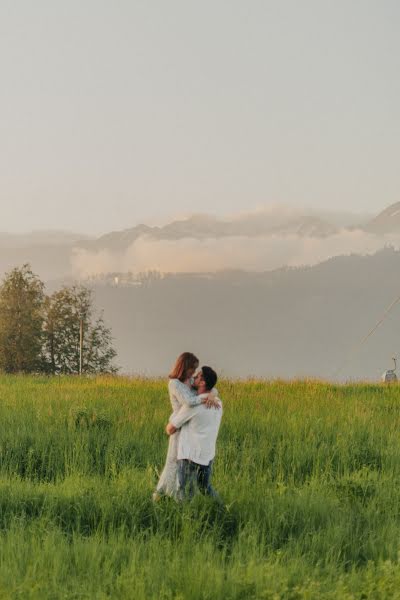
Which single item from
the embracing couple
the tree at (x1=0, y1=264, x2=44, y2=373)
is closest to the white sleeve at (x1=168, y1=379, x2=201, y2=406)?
the embracing couple

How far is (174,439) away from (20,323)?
55447mm

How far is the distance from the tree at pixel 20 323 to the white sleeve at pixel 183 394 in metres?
53.8

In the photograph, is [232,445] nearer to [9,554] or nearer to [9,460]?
[9,460]

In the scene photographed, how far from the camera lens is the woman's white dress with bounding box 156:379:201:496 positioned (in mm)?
10248

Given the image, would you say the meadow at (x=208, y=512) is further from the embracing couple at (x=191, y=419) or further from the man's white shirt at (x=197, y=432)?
the man's white shirt at (x=197, y=432)

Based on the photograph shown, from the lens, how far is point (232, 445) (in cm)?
1719

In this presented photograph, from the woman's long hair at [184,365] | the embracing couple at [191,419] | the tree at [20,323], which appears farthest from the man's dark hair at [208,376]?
the tree at [20,323]

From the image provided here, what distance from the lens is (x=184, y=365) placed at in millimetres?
10297

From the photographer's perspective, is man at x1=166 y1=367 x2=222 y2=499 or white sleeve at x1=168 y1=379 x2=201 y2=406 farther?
man at x1=166 y1=367 x2=222 y2=499

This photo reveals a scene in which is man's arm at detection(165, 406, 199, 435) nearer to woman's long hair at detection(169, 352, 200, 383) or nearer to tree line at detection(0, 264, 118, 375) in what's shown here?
woman's long hair at detection(169, 352, 200, 383)

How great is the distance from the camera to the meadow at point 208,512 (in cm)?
812

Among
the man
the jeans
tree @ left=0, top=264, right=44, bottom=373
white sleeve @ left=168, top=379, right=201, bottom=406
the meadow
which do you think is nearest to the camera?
the meadow

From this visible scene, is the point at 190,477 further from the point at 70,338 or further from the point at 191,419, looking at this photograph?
the point at 70,338

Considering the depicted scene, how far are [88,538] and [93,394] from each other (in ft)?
53.4
